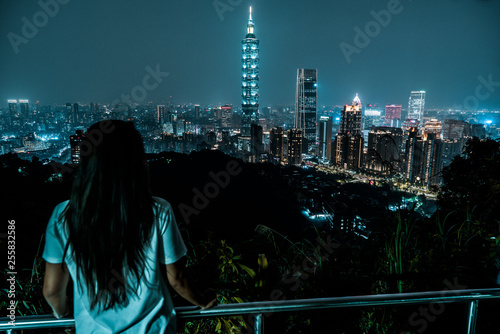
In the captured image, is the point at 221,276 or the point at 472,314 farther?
the point at 221,276

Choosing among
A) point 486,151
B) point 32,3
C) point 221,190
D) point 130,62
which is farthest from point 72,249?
point 130,62

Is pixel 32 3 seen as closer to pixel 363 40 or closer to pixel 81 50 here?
pixel 363 40

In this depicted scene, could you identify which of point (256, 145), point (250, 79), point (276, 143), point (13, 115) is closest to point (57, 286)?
point (13, 115)

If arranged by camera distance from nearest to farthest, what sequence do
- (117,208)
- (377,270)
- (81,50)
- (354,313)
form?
(117,208) < (354,313) < (377,270) < (81,50)

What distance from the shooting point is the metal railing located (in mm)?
759

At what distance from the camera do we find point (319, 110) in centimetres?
5791


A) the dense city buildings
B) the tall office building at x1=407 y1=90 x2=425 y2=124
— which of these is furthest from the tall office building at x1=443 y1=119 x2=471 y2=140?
the tall office building at x1=407 y1=90 x2=425 y2=124

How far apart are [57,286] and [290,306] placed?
24.2 inches

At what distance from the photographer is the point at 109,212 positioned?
2.13 feet

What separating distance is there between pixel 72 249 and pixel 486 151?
543 cm

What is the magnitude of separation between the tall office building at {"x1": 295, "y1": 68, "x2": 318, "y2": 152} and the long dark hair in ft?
158

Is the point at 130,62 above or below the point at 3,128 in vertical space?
above

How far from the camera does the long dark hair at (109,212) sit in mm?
646

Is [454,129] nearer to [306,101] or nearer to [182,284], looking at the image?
[182,284]
